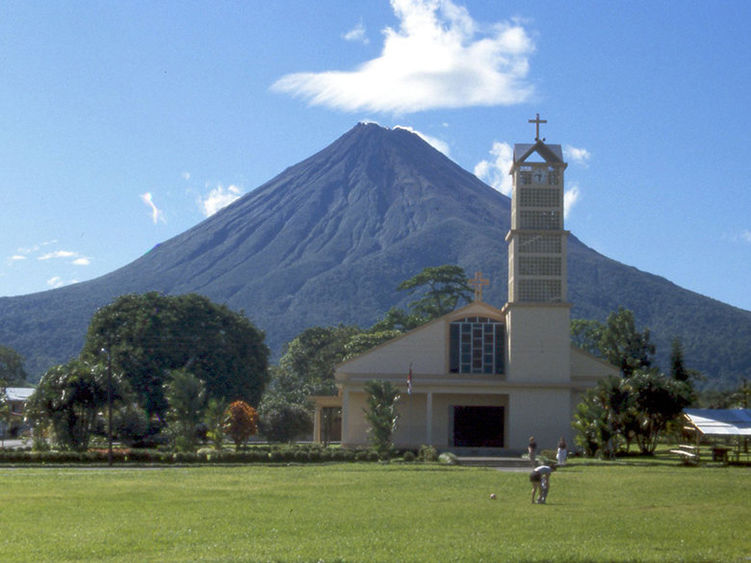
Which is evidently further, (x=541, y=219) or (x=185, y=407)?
(x=541, y=219)

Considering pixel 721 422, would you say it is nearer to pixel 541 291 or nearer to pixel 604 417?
pixel 604 417

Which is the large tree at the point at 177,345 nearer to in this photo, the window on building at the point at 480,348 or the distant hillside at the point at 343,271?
the window on building at the point at 480,348

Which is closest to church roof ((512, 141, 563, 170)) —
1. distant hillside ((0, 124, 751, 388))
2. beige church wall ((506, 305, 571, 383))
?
beige church wall ((506, 305, 571, 383))

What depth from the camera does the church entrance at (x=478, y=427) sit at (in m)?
41.4

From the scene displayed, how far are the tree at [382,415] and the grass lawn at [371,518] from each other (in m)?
8.93

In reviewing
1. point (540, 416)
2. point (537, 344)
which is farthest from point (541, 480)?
point (537, 344)

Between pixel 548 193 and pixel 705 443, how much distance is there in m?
16.4

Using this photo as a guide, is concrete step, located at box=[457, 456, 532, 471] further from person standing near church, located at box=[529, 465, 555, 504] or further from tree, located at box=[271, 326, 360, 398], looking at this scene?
tree, located at box=[271, 326, 360, 398]

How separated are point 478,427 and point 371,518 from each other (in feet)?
90.1

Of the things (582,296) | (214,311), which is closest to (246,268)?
(582,296)

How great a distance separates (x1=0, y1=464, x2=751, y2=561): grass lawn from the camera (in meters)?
11.4

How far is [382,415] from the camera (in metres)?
33.7

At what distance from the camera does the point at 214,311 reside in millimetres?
53094

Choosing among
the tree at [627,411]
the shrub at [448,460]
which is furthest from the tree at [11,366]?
the tree at [627,411]
